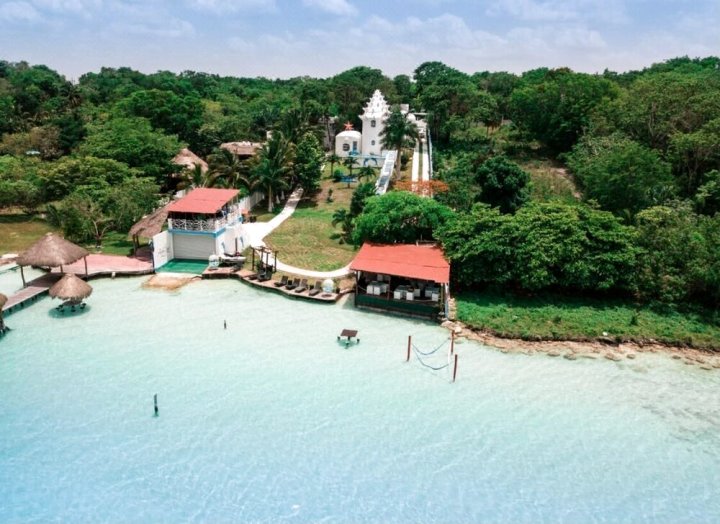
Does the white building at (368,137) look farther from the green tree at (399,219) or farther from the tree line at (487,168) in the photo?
the green tree at (399,219)

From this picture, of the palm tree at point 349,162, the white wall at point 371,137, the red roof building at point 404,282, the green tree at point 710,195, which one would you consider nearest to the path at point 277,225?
the red roof building at point 404,282

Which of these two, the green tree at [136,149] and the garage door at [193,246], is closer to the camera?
the garage door at [193,246]

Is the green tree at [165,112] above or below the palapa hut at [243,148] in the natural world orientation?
above

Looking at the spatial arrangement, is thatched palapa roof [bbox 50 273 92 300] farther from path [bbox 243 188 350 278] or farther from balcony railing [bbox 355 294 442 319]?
balcony railing [bbox 355 294 442 319]

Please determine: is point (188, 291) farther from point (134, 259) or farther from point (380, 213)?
point (380, 213)

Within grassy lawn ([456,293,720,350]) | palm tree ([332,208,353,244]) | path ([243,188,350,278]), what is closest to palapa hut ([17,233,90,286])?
path ([243,188,350,278])

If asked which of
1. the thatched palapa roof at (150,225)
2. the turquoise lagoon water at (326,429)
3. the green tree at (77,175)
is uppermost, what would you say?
the green tree at (77,175)

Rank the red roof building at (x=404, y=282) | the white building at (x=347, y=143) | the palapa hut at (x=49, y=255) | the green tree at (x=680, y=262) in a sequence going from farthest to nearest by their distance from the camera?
the white building at (x=347, y=143) < the green tree at (x=680, y=262) < the palapa hut at (x=49, y=255) < the red roof building at (x=404, y=282)

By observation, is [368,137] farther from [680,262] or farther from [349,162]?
[680,262]

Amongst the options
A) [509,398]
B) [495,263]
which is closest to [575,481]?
[509,398]
